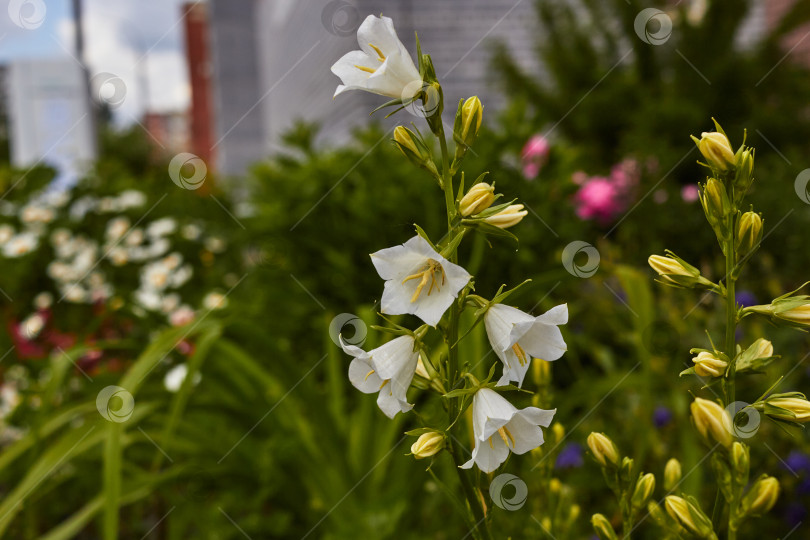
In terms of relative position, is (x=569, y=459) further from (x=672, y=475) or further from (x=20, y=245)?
(x=20, y=245)

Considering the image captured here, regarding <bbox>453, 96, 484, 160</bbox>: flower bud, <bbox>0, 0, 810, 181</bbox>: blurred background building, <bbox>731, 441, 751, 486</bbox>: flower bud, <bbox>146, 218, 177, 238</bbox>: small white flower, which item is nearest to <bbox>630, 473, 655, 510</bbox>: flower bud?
<bbox>731, 441, 751, 486</bbox>: flower bud

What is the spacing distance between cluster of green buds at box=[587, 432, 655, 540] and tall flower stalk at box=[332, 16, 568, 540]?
6 cm

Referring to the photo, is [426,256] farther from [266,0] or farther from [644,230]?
[266,0]

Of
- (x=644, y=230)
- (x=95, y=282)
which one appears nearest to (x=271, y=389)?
(x=95, y=282)

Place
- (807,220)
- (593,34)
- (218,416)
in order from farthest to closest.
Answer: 1. (593,34)
2. (807,220)
3. (218,416)

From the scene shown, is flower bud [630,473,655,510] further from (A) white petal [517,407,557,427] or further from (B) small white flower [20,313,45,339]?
(B) small white flower [20,313,45,339]

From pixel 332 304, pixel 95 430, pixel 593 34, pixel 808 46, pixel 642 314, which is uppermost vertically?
pixel 95 430

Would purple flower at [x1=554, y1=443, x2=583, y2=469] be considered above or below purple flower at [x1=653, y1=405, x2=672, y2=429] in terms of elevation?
above

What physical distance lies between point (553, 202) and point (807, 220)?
117cm

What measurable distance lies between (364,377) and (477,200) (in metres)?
0.16

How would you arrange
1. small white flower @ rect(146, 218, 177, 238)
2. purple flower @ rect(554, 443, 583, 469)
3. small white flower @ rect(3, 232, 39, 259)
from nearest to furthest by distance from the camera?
purple flower @ rect(554, 443, 583, 469) → small white flower @ rect(3, 232, 39, 259) → small white flower @ rect(146, 218, 177, 238)

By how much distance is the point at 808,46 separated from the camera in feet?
21.7

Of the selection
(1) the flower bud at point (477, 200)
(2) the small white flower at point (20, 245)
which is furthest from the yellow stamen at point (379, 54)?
(2) the small white flower at point (20, 245)

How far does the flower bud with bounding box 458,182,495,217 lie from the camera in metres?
0.50
